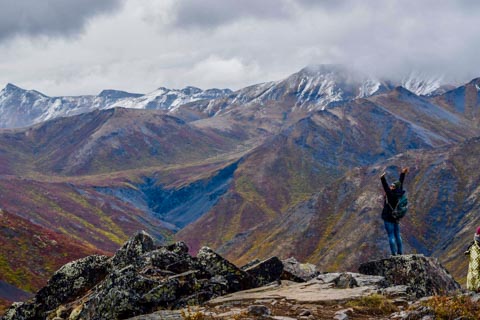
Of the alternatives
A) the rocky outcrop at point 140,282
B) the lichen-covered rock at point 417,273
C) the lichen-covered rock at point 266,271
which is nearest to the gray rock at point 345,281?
the lichen-covered rock at point 417,273

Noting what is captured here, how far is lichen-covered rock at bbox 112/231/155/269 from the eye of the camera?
2648 cm

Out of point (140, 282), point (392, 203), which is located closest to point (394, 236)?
point (392, 203)

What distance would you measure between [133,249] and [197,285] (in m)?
7.46

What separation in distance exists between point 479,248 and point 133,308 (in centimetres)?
1258

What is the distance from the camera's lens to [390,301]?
17188 mm

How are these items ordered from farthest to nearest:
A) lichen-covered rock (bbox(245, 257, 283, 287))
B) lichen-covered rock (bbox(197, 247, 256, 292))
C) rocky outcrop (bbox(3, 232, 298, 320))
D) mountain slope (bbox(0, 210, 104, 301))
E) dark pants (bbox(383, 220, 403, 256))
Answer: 1. mountain slope (bbox(0, 210, 104, 301))
2. dark pants (bbox(383, 220, 403, 256))
3. lichen-covered rock (bbox(245, 257, 283, 287))
4. lichen-covered rock (bbox(197, 247, 256, 292))
5. rocky outcrop (bbox(3, 232, 298, 320))

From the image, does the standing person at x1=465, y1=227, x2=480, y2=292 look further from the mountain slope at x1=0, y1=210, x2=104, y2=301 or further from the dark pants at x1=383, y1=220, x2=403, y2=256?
the mountain slope at x1=0, y1=210, x2=104, y2=301

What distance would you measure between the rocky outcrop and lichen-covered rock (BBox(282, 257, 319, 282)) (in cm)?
154

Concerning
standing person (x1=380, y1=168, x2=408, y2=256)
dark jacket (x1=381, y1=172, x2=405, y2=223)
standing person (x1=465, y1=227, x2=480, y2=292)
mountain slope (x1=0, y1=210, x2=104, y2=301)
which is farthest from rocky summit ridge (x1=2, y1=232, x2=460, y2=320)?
mountain slope (x1=0, y1=210, x2=104, y2=301)

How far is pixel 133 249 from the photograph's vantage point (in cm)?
2670

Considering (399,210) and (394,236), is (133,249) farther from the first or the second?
(399,210)

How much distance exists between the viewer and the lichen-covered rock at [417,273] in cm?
2138

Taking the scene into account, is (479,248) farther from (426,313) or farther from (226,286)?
(226,286)

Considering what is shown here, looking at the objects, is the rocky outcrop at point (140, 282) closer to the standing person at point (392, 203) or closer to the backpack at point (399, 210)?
the standing person at point (392, 203)
